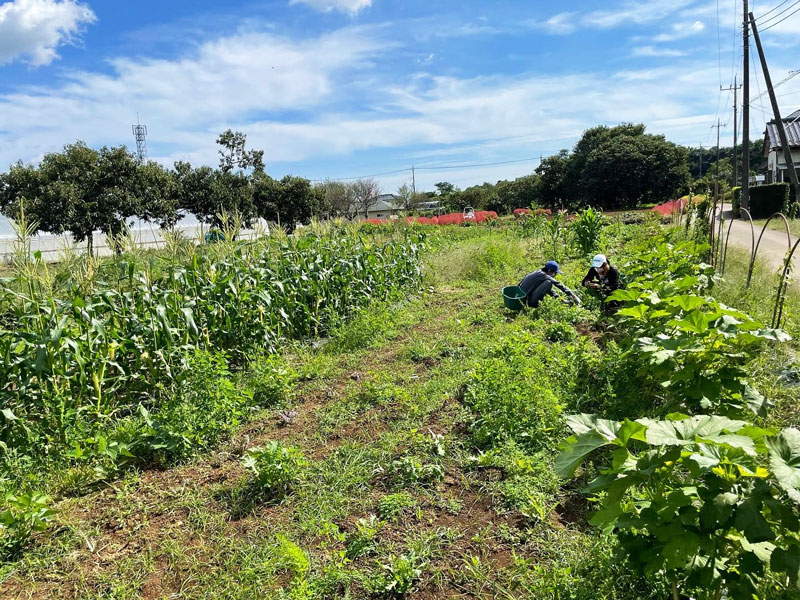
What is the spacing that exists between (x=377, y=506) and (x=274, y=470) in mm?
749

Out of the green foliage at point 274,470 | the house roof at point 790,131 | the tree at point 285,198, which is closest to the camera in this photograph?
the green foliage at point 274,470

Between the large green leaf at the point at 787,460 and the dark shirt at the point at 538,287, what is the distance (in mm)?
5532

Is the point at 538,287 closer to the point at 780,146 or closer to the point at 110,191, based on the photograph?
the point at 110,191

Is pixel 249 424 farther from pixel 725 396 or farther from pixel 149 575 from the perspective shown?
pixel 725 396

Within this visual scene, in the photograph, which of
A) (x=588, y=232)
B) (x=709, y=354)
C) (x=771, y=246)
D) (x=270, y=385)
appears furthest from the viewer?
(x=771, y=246)

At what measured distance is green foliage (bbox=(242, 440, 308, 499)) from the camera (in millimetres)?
3209

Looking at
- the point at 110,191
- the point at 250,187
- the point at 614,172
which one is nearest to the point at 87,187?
the point at 110,191

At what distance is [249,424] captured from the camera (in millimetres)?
4332

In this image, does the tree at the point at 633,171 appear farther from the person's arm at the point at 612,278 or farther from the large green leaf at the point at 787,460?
the large green leaf at the point at 787,460

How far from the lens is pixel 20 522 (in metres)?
2.69

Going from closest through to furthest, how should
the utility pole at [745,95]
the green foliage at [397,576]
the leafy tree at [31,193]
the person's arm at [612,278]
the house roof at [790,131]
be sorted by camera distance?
the green foliage at [397,576] → the person's arm at [612,278] → the utility pole at [745,95] → the leafy tree at [31,193] → the house roof at [790,131]

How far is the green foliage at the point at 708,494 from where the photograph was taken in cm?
147

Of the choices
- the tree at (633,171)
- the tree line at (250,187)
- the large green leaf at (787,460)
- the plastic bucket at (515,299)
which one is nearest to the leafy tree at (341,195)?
the tree line at (250,187)

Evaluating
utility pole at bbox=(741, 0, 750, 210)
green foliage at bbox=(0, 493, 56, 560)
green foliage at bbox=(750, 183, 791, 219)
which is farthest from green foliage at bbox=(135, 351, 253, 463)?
green foliage at bbox=(750, 183, 791, 219)
